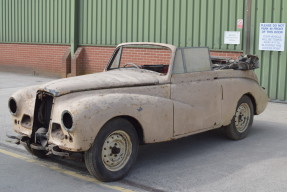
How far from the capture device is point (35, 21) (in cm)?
1828

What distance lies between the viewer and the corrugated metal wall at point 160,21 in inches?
481

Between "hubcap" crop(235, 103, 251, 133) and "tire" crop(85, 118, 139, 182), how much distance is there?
8.02 feet

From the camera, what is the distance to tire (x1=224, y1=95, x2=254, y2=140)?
7.64m

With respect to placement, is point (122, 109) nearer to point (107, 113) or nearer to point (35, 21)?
point (107, 113)

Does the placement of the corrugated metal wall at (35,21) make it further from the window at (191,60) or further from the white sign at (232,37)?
the window at (191,60)

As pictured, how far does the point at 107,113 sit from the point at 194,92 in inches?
69.3

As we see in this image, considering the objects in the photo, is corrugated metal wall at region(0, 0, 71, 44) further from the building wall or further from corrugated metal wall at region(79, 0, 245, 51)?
corrugated metal wall at region(79, 0, 245, 51)

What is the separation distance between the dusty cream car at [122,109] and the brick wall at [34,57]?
34.1 feet

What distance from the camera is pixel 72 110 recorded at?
5.32 meters

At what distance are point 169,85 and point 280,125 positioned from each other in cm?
351

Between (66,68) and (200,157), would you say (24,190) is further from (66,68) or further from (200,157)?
(66,68)

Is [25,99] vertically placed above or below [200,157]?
above

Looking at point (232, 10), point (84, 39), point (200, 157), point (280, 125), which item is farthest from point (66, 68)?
point (200, 157)

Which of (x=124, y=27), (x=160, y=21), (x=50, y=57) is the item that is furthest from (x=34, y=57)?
(x=160, y=21)
